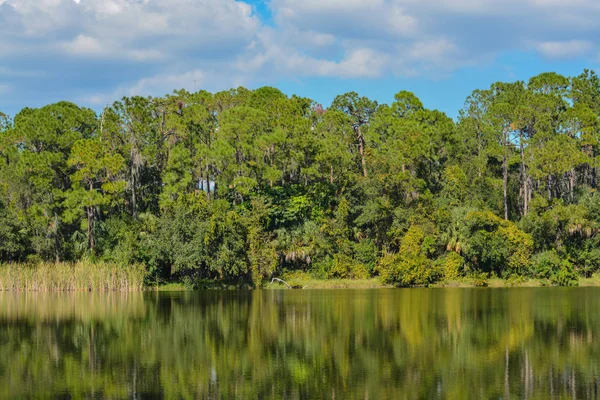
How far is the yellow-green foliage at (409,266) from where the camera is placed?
59.2 meters

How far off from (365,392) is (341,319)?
51.9 ft

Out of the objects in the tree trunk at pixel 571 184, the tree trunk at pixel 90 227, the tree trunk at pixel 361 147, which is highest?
the tree trunk at pixel 361 147

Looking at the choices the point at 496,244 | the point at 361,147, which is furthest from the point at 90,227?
the point at 496,244

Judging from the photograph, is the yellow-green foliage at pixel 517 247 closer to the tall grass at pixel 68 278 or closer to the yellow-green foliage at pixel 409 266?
the yellow-green foliage at pixel 409 266

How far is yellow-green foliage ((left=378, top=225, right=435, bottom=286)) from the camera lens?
5922 cm

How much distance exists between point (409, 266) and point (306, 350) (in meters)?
34.7

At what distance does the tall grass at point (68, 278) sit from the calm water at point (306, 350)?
37.8ft

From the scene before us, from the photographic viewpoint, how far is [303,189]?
67.4 metres

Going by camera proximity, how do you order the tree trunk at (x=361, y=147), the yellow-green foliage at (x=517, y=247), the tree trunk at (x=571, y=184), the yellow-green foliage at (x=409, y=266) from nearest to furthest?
the yellow-green foliage at (x=409, y=266)
the yellow-green foliage at (x=517, y=247)
the tree trunk at (x=571, y=184)
the tree trunk at (x=361, y=147)

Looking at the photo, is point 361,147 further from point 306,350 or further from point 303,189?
point 306,350

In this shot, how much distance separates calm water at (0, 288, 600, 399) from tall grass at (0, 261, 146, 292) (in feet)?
37.8

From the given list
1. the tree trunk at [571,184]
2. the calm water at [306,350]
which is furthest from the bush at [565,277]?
the calm water at [306,350]

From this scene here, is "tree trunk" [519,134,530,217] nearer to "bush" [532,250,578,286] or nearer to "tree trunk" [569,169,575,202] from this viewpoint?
"tree trunk" [569,169,575,202]

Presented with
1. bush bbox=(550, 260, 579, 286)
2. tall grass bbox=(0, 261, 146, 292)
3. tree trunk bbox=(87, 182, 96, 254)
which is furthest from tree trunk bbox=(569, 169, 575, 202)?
tree trunk bbox=(87, 182, 96, 254)
